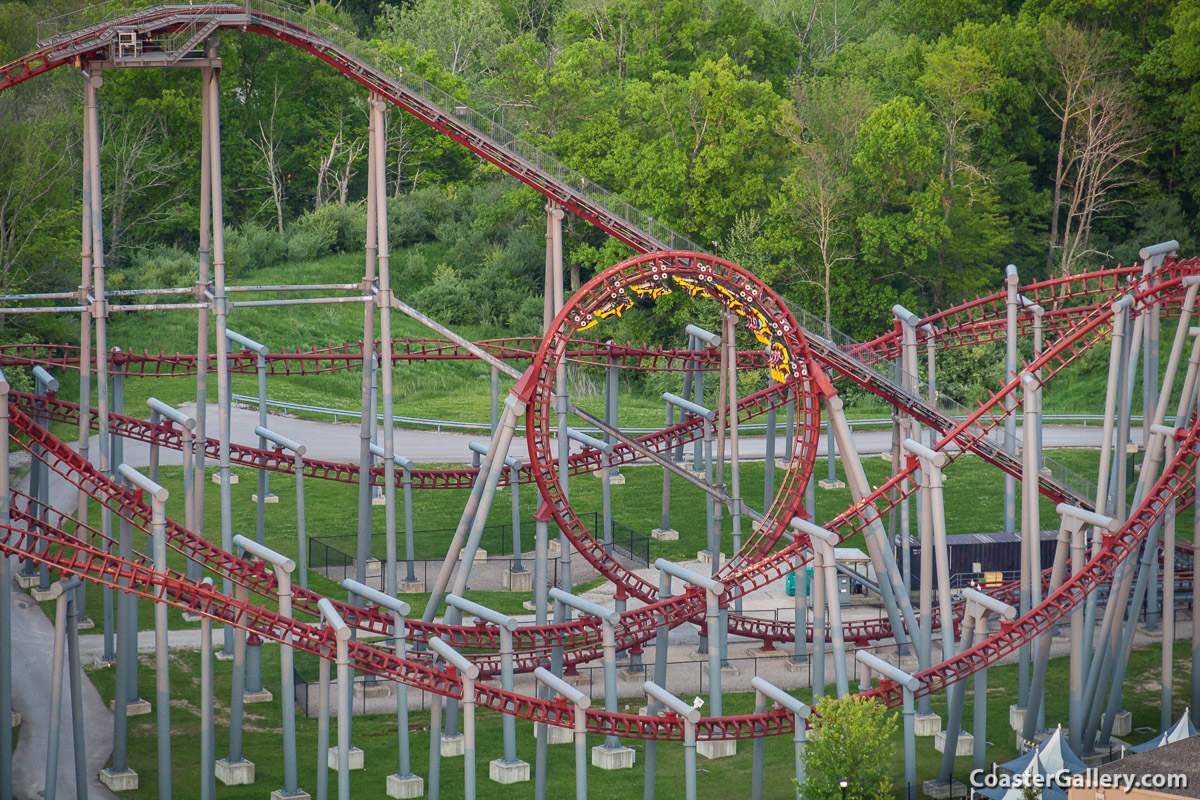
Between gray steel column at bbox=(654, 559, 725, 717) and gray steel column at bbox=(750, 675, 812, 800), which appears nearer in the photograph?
gray steel column at bbox=(750, 675, 812, 800)

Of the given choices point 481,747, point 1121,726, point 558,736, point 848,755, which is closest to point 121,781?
point 481,747

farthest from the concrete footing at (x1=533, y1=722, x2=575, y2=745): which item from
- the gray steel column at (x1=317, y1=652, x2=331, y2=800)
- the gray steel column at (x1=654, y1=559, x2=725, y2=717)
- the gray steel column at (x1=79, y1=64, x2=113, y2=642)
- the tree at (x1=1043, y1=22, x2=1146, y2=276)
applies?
the tree at (x1=1043, y1=22, x2=1146, y2=276)

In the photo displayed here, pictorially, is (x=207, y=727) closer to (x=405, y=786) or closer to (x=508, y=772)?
(x=405, y=786)

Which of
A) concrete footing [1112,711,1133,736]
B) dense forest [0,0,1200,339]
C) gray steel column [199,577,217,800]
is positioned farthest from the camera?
dense forest [0,0,1200,339]

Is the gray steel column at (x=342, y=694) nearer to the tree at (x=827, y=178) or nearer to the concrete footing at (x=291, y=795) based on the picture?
the concrete footing at (x=291, y=795)

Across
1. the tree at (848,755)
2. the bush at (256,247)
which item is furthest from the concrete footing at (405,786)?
the bush at (256,247)

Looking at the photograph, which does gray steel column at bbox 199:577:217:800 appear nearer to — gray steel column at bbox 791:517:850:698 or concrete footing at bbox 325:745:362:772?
concrete footing at bbox 325:745:362:772

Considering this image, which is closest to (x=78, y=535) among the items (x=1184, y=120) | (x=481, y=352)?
(x=481, y=352)
